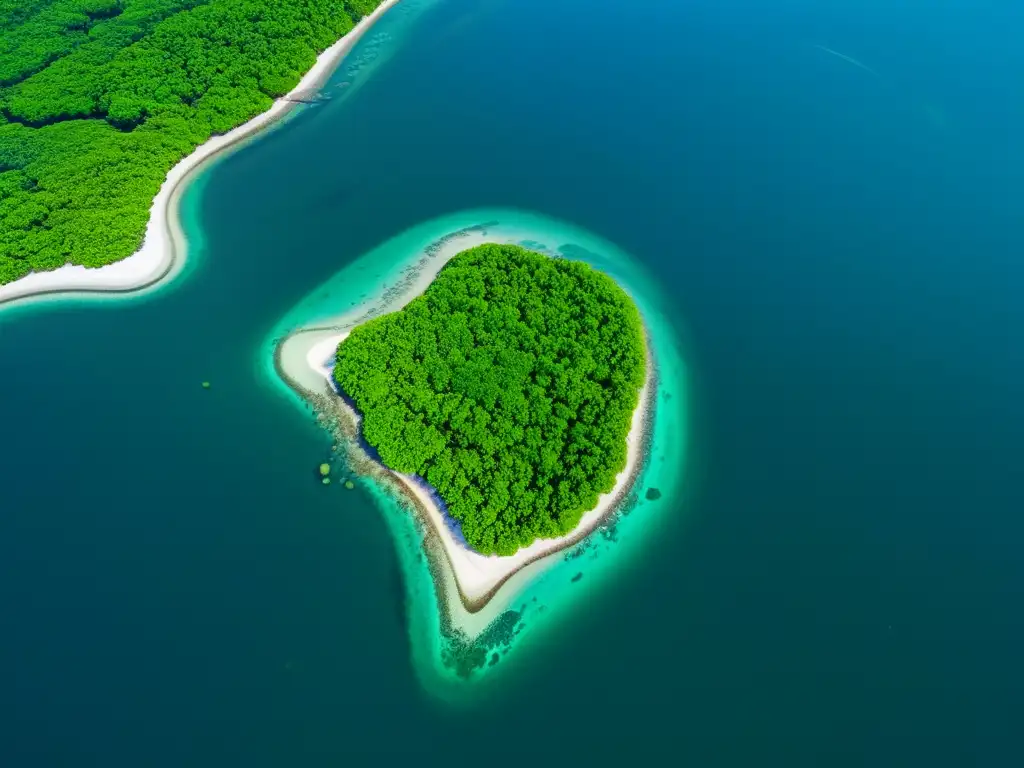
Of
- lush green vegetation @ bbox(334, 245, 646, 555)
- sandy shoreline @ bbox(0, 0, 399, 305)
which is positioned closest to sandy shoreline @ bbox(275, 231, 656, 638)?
lush green vegetation @ bbox(334, 245, 646, 555)

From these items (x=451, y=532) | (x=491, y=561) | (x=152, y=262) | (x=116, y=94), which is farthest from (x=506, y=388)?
(x=116, y=94)

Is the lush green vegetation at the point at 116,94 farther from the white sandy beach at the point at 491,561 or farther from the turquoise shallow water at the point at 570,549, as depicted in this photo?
the white sandy beach at the point at 491,561

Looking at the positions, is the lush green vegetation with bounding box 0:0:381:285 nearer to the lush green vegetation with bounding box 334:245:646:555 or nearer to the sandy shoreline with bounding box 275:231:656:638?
the sandy shoreline with bounding box 275:231:656:638

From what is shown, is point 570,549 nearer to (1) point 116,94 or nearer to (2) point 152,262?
(2) point 152,262

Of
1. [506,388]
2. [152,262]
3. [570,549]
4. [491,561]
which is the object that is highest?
[152,262]

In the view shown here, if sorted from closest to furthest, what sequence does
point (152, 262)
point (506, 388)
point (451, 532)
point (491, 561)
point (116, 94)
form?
point (491, 561), point (451, 532), point (506, 388), point (152, 262), point (116, 94)
